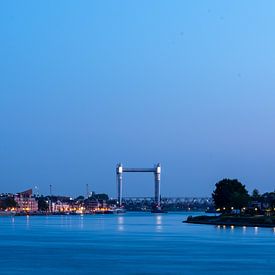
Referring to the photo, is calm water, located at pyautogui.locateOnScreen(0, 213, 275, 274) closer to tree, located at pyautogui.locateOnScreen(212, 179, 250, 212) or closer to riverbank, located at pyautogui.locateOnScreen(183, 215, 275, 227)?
riverbank, located at pyautogui.locateOnScreen(183, 215, 275, 227)

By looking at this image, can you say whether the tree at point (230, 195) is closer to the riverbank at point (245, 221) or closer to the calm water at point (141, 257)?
the riverbank at point (245, 221)

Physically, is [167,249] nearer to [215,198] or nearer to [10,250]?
[10,250]

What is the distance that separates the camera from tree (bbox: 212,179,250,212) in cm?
12606

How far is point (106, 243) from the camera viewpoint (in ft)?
217

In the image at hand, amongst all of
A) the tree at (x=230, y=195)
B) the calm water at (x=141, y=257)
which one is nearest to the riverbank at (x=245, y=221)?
the tree at (x=230, y=195)

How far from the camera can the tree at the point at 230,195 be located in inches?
4963

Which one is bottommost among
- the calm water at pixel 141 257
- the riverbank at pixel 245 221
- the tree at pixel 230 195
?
the calm water at pixel 141 257

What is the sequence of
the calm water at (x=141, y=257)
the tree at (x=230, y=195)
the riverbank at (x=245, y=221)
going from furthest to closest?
the tree at (x=230, y=195)
the riverbank at (x=245, y=221)
the calm water at (x=141, y=257)

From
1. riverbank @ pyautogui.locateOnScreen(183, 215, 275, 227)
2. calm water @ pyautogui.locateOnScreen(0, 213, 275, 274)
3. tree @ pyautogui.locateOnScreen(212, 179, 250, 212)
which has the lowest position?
calm water @ pyautogui.locateOnScreen(0, 213, 275, 274)

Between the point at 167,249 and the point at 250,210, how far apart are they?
7487 centimetres

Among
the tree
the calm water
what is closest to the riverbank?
the tree

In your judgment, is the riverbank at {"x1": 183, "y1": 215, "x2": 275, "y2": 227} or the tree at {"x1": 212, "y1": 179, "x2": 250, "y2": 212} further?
the tree at {"x1": 212, "y1": 179, "x2": 250, "y2": 212}

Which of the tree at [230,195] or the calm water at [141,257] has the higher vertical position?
the tree at [230,195]

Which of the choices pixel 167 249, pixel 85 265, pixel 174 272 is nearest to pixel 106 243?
pixel 167 249
